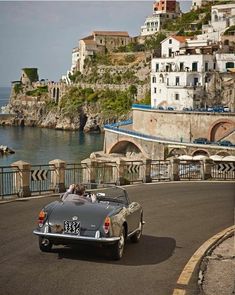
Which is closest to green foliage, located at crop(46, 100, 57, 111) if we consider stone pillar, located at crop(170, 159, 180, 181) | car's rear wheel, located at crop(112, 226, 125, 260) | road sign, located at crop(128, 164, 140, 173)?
road sign, located at crop(128, 164, 140, 173)

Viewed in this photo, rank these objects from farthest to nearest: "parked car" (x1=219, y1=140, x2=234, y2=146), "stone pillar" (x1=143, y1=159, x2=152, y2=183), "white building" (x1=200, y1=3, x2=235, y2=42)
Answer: "white building" (x1=200, y1=3, x2=235, y2=42)
"parked car" (x1=219, y1=140, x2=234, y2=146)
"stone pillar" (x1=143, y1=159, x2=152, y2=183)

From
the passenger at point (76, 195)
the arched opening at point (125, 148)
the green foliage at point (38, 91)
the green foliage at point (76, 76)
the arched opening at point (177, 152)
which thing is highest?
the green foliage at point (76, 76)

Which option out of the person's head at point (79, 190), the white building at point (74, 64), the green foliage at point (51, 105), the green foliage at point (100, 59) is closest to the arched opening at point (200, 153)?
the person's head at point (79, 190)

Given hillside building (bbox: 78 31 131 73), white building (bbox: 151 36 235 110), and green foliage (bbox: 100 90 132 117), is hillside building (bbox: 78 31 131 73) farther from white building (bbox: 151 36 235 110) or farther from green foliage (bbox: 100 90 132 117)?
white building (bbox: 151 36 235 110)

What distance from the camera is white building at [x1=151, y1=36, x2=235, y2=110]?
77.1 metres

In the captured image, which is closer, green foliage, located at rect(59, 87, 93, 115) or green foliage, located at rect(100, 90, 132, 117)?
green foliage, located at rect(100, 90, 132, 117)

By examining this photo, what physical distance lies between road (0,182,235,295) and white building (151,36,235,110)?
61.9m

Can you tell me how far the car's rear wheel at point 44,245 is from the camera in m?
9.97

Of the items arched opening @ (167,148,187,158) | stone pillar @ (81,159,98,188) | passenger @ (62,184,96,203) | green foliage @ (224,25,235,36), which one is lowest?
arched opening @ (167,148,187,158)

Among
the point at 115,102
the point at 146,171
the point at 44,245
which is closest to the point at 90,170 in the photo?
the point at 146,171

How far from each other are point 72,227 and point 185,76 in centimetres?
6941

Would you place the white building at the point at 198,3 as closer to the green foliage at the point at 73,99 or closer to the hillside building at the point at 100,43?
the hillside building at the point at 100,43

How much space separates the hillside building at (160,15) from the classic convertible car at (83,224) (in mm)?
147596

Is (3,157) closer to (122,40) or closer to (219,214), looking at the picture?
(219,214)
